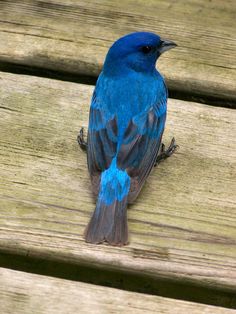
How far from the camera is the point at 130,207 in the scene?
297 centimetres

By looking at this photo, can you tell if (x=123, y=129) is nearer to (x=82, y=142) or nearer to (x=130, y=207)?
(x=82, y=142)

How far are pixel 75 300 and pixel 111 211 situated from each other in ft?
1.61

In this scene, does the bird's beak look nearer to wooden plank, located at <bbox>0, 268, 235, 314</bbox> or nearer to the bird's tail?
the bird's tail

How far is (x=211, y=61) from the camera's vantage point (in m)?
3.92

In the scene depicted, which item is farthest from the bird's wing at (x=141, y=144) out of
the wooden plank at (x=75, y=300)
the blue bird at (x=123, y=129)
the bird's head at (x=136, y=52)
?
the wooden plank at (x=75, y=300)

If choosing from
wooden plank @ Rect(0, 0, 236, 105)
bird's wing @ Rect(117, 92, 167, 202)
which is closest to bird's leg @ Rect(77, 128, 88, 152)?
bird's wing @ Rect(117, 92, 167, 202)

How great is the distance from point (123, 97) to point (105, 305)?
1285 millimetres

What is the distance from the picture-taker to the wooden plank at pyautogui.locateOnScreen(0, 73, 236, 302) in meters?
2.69

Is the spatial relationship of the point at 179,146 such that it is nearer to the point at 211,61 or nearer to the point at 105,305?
the point at 211,61

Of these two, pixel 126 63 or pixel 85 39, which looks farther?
pixel 85 39

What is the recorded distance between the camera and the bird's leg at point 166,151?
324 centimetres

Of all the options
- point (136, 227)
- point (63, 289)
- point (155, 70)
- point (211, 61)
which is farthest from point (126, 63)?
point (63, 289)

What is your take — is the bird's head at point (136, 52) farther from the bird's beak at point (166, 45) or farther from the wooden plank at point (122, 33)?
the wooden plank at point (122, 33)

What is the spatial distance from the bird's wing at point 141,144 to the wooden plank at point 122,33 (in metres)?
0.40
